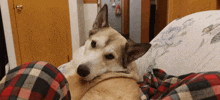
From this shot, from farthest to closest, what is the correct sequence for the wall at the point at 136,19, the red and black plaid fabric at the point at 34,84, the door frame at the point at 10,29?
1. the wall at the point at 136,19
2. the door frame at the point at 10,29
3. the red and black plaid fabric at the point at 34,84

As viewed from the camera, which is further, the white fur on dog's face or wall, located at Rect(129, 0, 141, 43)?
wall, located at Rect(129, 0, 141, 43)

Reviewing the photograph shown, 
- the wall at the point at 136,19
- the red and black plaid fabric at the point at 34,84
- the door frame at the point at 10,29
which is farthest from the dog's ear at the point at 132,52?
the wall at the point at 136,19

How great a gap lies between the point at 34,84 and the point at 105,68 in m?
0.45

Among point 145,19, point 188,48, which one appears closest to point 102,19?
point 188,48

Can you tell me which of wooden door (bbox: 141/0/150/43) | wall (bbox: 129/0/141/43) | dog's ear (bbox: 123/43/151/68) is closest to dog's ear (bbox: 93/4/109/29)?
dog's ear (bbox: 123/43/151/68)

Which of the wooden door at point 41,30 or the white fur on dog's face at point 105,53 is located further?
the wooden door at point 41,30

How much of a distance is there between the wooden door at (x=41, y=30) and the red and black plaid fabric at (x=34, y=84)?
2019 millimetres

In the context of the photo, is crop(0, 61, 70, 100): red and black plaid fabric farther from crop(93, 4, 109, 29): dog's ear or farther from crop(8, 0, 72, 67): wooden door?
crop(8, 0, 72, 67): wooden door

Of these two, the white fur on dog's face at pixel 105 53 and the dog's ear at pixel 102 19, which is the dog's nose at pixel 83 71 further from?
the dog's ear at pixel 102 19

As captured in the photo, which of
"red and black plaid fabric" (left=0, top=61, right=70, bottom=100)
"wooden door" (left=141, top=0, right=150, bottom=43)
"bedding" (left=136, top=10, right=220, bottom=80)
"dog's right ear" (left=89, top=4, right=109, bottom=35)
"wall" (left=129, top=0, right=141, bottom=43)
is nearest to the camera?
"red and black plaid fabric" (left=0, top=61, right=70, bottom=100)

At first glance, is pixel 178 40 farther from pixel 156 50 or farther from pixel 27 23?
pixel 27 23

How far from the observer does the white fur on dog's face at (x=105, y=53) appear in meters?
0.89

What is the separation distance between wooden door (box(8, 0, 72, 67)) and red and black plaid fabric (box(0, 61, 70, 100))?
2019mm

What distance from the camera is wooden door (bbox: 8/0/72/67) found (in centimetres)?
234
